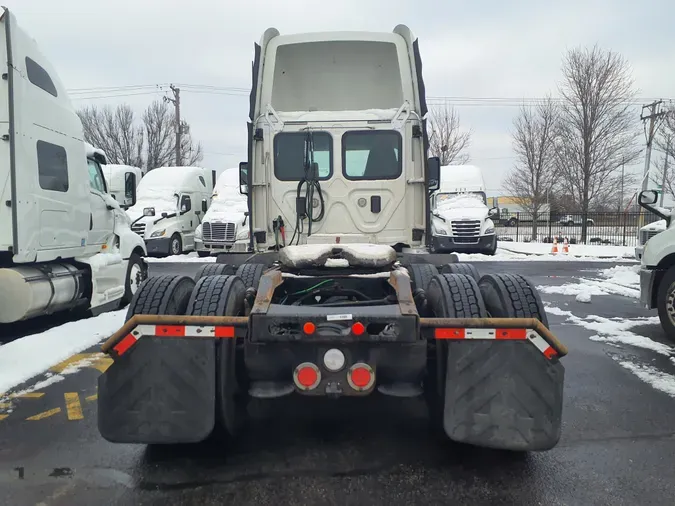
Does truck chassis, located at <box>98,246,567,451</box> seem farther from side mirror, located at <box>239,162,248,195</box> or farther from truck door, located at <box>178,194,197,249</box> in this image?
truck door, located at <box>178,194,197,249</box>

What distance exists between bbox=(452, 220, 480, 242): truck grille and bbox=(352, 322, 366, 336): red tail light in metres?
16.0

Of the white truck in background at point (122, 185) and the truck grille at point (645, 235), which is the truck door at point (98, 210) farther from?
the truck grille at point (645, 235)

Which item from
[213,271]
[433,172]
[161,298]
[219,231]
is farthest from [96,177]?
[219,231]

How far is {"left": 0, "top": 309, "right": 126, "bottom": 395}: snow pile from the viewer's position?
554cm

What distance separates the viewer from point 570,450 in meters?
3.77

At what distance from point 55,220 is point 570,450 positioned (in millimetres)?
6729

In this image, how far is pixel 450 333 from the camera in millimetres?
3201

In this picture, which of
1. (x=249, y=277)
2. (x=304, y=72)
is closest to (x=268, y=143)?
(x=304, y=72)

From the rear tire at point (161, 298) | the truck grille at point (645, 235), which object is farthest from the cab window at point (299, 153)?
the truck grille at point (645, 235)

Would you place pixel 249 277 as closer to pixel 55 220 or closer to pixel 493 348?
pixel 493 348

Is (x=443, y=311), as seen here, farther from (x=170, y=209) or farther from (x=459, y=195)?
(x=170, y=209)

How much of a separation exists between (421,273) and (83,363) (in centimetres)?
385

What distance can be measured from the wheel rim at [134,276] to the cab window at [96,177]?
1538mm

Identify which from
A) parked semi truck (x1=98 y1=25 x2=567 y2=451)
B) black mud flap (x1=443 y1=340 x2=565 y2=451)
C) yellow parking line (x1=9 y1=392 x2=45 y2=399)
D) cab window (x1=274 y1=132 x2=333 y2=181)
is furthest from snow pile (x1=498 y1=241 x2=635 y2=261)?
yellow parking line (x1=9 y1=392 x2=45 y2=399)
